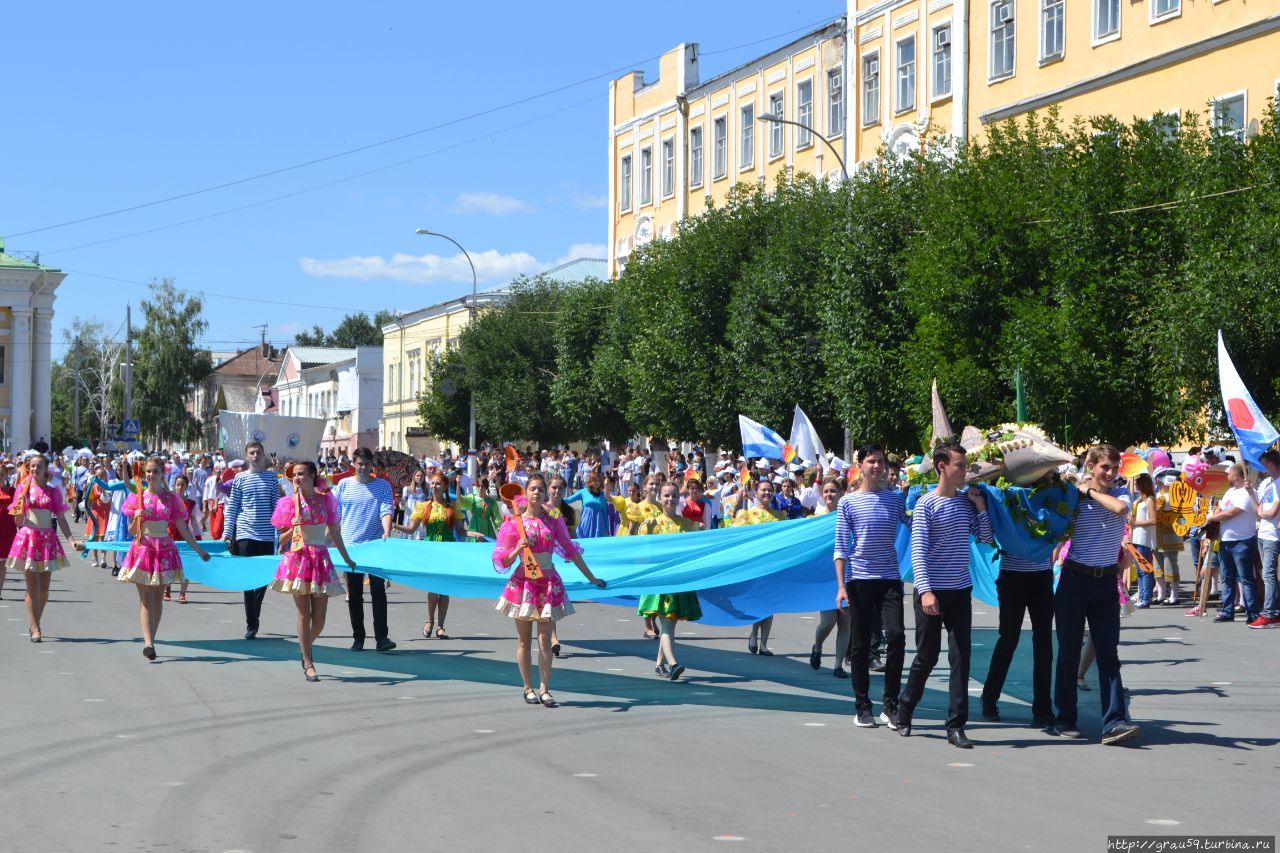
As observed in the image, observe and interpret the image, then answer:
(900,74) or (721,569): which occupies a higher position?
(900,74)

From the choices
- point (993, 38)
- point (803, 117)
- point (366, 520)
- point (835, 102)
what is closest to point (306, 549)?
point (366, 520)

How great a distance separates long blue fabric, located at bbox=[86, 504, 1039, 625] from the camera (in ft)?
40.9

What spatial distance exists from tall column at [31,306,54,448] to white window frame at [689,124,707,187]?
58313 millimetres

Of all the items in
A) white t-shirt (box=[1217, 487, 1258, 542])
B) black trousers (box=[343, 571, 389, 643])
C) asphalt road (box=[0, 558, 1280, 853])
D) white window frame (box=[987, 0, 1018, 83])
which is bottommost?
asphalt road (box=[0, 558, 1280, 853])

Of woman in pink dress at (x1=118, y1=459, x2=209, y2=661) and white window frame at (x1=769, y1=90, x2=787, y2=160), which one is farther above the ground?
white window frame at (x1=769, y1=90, x2=787, y2=160)

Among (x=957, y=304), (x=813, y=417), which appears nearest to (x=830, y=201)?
(x=813, y=417)

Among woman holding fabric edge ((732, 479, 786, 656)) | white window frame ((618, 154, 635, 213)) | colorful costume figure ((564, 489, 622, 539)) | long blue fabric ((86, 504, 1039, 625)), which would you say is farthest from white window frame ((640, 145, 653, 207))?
long blue fabric ((86, 504, 1039, 625))

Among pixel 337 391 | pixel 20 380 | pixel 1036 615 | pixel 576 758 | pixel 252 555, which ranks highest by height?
pixel 337 391

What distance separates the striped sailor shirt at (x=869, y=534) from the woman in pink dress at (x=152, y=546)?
630cm

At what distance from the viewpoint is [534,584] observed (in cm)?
1201

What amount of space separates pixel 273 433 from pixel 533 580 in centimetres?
4066

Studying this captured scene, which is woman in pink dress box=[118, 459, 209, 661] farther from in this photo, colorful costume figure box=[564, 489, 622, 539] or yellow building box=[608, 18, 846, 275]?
yellow building box=[608, 18, 846, 275]

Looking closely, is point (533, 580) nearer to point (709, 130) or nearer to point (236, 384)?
point (709, 130)

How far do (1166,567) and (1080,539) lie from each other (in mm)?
11515
